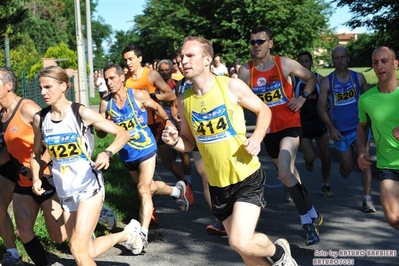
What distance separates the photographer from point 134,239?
655 cm

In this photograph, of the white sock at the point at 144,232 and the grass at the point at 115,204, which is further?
the grass at the point at 115,204

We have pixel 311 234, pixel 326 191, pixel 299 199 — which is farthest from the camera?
pixel 326 191

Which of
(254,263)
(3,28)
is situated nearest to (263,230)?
(254,263)

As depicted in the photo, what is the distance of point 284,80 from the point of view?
7.52 meters

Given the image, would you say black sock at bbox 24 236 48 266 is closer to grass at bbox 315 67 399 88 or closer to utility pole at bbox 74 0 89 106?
grass at bbox 315 67 399 88

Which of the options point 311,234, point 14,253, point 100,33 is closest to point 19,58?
point 14,253

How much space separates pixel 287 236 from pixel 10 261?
2981 mm

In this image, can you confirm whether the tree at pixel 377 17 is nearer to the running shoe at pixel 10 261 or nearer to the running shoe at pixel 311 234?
the running shoe at pixel 311 234

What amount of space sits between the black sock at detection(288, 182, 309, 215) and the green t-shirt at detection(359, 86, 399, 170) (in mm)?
1390

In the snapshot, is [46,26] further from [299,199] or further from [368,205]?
[299,199]

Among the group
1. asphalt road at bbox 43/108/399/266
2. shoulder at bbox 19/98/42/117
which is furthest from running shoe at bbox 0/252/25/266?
shoulder at bbox 19/98/42/117

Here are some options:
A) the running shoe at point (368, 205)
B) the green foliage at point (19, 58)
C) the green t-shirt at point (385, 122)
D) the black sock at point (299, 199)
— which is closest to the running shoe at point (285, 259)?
the green t-shirt at point (385, 122)

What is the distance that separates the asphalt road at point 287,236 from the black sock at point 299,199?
0.33 metres

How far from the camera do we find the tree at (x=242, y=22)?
4834 centimetres
